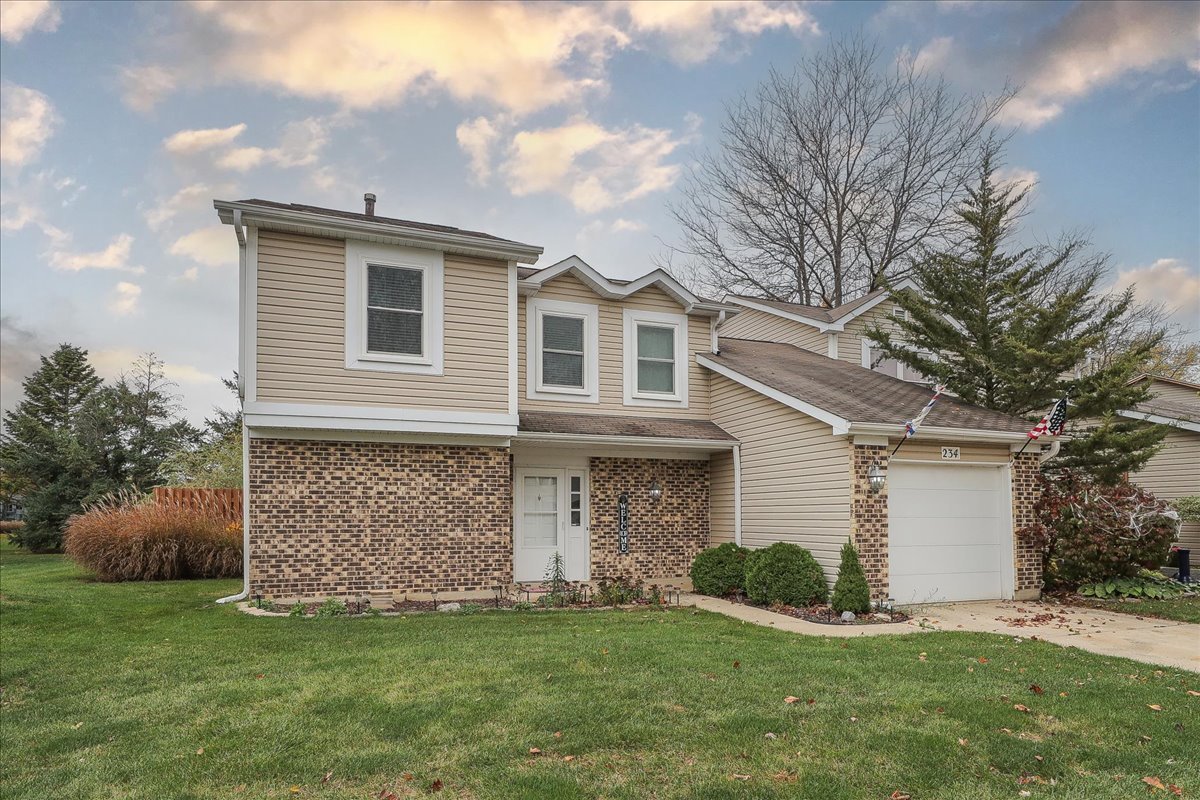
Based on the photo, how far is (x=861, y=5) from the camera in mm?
16797

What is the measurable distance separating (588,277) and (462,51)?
4.36 meters

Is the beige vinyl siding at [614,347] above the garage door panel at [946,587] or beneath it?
above

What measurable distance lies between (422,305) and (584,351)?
3.21 m

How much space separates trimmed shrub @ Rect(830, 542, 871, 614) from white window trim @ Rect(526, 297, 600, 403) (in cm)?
517

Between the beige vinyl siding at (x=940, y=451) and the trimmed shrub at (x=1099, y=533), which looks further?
the trimmed shrub at (x=1099, y=533)

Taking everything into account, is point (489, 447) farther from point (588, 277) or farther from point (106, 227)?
point (106, 227)

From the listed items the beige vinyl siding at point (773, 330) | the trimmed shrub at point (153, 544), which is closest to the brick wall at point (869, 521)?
the beige vinyl siding at point (773, 330)

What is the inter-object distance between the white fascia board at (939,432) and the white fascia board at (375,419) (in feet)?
16.8

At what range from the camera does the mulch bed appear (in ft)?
32.5

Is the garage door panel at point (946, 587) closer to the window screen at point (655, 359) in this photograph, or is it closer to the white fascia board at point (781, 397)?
the white fascia board at point (781, 397)

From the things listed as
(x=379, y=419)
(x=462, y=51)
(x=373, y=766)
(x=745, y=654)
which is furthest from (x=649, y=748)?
(x=462, y=51)

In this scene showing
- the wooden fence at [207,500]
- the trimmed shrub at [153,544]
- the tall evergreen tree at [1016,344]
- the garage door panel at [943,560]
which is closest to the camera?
the garage door panel at [943,560]

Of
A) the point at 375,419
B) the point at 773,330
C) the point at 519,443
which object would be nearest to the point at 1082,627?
the point at 519,443

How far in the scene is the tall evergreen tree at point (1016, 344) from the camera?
1281cm
